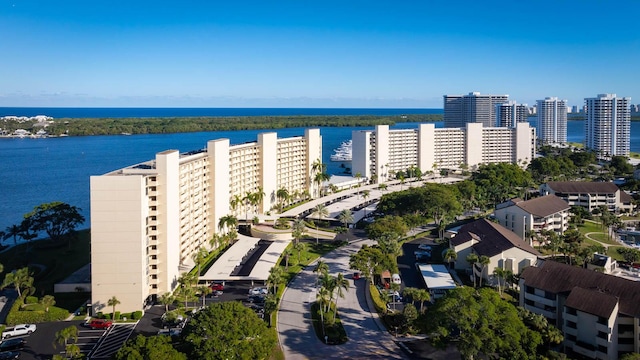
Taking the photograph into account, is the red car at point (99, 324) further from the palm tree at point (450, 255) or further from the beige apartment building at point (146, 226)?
the palm tree at point (450, 255)

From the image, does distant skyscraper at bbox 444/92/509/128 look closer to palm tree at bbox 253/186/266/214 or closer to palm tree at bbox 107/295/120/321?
palm tree at bbox 253/186/266/214

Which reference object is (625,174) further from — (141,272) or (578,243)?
(141,272)

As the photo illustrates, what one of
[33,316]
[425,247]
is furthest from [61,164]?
[425,247]

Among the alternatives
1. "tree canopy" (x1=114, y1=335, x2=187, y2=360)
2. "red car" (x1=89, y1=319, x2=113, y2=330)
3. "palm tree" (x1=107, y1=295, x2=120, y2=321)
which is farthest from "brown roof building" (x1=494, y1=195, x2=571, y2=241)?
"red car" (x1=89, y1=319, x2=113, y2=330)

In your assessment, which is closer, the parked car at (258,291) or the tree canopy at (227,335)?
the tree canopy at (227,335)

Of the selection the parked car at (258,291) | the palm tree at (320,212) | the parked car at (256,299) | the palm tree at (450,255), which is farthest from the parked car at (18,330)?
the palm tree at (320,212)

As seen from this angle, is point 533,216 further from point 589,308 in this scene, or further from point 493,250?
point 589,308

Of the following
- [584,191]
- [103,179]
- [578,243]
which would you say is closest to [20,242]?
[103,179]
